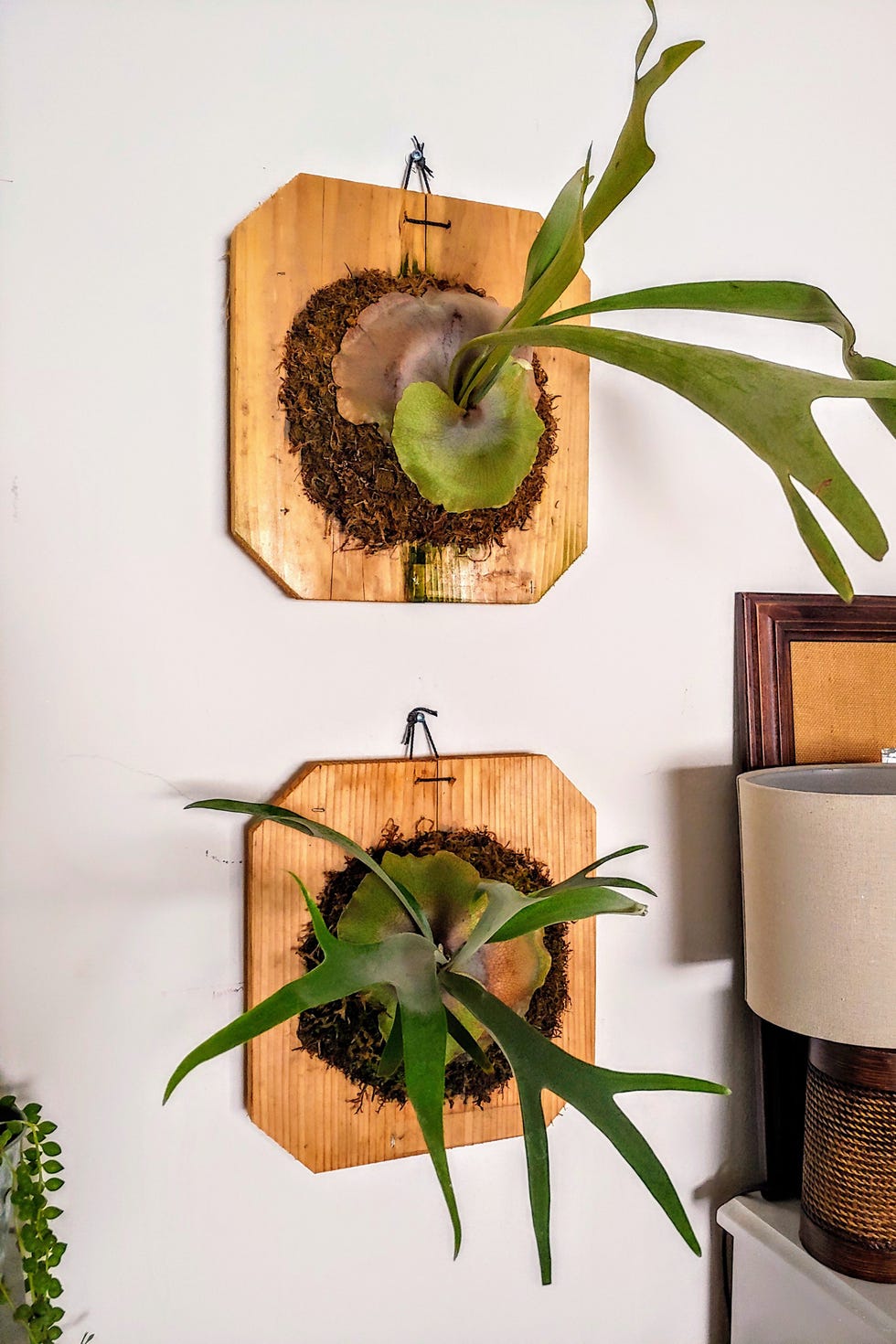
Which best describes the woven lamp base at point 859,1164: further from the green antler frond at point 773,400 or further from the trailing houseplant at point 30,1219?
the trailing houseplant at point 30,1219

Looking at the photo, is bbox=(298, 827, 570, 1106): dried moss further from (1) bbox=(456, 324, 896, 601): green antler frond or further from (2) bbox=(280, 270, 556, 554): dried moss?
(1) bbox=(456, 324, 896, 601): green antler frond

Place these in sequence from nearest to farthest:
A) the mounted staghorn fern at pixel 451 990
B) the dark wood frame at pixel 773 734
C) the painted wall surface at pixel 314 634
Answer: the mounted staghorn fern at pixel 451 990
the painted wall surface at pixel 314 634
the dark wood frame at pixel 773 734

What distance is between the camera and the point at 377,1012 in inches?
44.4

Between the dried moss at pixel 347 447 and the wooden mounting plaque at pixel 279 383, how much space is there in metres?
0.01

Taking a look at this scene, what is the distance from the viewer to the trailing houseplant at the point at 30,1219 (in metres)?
0.94

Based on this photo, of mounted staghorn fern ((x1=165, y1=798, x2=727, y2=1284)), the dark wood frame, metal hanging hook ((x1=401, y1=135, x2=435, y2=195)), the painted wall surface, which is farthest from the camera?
the dark wood frame

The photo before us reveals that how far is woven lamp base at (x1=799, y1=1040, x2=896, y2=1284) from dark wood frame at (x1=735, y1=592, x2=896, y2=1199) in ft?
0.48

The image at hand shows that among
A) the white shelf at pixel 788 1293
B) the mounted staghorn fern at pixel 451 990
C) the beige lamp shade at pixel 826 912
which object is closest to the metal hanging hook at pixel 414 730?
the mounted staghorn fern at pixel 451 990

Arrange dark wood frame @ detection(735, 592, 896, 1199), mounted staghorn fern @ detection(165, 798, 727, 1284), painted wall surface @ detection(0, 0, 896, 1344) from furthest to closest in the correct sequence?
dark wood frame @ detection(735, 592, 896, 1199) → painted wall surface @ detection(0, 0, 896, 1344) → mounted staghorn fern @ detection(165, 798, 727, 1284)

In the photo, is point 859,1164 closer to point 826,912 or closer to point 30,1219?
point 826,912

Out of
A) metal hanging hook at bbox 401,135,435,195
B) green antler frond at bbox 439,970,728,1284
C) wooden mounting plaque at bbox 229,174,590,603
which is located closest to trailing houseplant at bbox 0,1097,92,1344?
green antler frond at bbox 439,970,728,1284

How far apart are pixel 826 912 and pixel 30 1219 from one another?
0.83 m

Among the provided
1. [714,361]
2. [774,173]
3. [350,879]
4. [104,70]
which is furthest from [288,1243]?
[774,173]

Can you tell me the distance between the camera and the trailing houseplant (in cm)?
94
